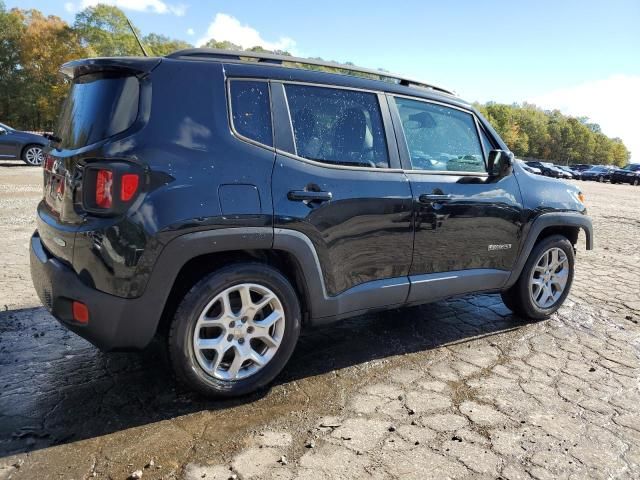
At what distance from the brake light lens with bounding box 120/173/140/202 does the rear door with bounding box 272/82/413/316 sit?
74cm

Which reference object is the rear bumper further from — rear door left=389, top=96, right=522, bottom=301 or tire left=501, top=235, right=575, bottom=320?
tire left=501, top=235, right=575, bottom=320

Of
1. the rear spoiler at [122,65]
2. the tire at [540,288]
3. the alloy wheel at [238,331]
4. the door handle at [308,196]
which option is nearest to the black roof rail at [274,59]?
the rear spoiler at [122,65]

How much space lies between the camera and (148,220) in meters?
2.40

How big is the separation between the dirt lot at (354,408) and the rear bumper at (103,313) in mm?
445

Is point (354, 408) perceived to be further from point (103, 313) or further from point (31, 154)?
point (31, 154)

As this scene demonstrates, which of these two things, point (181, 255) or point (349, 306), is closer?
point (181, 255)

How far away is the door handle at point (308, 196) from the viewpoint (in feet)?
9.12

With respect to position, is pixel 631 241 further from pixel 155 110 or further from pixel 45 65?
pixel 45 65

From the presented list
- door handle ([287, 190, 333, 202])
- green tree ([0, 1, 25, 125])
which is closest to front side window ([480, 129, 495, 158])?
door handle ([287, 190, 333, 202])

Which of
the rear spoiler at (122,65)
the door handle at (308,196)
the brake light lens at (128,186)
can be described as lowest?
the door handle at (308,196)

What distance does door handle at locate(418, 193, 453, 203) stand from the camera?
11.0 ft

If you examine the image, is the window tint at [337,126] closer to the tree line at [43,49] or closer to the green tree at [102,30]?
the tree line at [43,49]

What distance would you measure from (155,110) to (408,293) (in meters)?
2.02

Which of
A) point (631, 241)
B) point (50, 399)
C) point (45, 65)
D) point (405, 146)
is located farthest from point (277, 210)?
point (45, 65)
